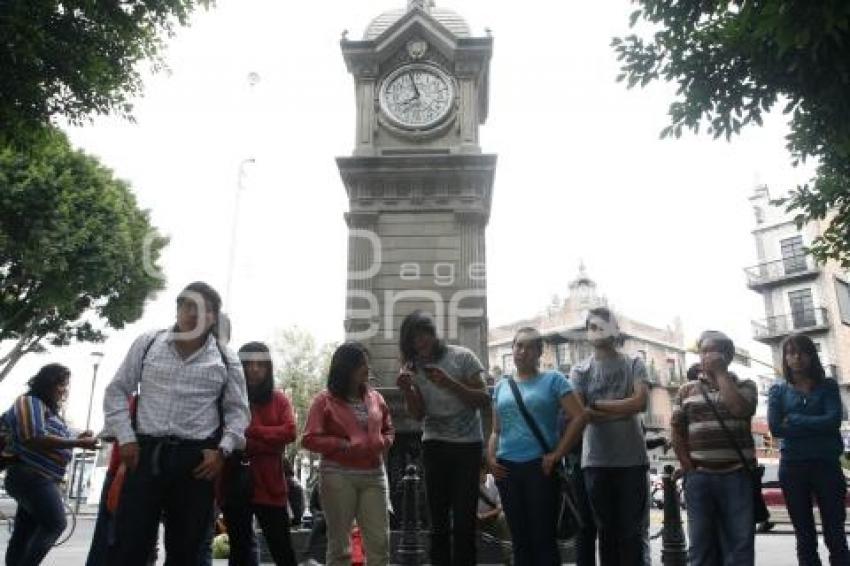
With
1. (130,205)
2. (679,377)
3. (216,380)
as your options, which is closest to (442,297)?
(216,380)

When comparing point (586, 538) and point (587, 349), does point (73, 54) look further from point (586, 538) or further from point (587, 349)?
→ point (587, 349)

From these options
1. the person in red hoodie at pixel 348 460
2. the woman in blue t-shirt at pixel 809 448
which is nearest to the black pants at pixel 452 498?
the person in red hoodie at pixel 348 460

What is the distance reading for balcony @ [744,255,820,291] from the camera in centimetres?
3516

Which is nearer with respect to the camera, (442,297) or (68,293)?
(442,297)

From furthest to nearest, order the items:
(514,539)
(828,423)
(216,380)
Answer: (828,423), (514,539), (216,380)

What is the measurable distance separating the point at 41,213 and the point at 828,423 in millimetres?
19022

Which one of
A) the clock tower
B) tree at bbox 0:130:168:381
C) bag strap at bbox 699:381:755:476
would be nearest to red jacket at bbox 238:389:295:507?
bag strap at bbox 699:381:755:476

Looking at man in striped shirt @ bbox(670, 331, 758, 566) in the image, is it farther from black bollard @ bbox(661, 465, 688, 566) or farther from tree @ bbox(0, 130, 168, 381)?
tree @ bbox(0, 130, 168, 381)

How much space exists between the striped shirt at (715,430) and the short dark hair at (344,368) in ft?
7.35

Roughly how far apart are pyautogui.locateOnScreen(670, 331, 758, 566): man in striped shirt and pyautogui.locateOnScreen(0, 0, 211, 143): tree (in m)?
7.88

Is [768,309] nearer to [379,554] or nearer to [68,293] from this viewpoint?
[68,293]

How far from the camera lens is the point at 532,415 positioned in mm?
4406

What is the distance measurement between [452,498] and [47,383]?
3404 mm

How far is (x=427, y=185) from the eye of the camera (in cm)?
1109
